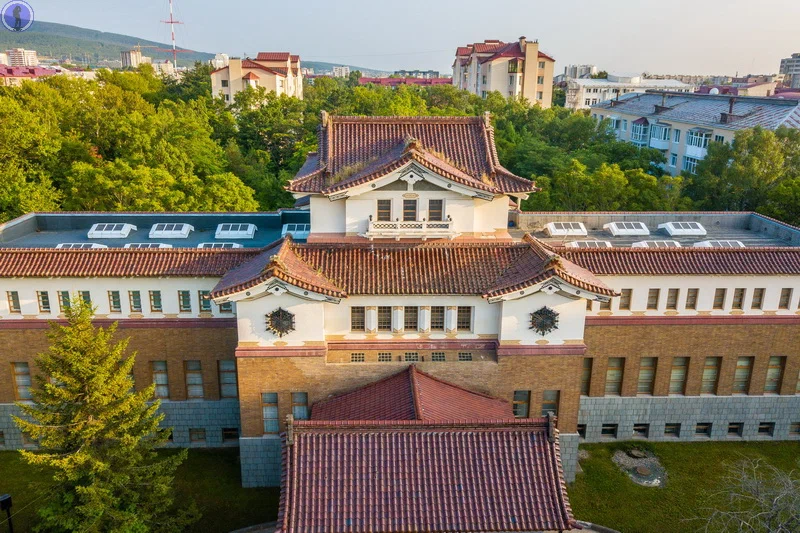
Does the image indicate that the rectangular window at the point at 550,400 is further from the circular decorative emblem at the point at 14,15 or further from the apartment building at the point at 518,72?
the apartment building at the point at 518,72

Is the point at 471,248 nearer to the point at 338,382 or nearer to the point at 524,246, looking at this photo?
the point at 524,246

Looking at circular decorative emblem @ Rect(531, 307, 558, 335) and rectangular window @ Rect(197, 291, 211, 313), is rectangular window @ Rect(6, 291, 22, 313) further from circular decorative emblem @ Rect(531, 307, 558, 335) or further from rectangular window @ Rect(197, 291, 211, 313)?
circular decorative emblem @ Rect(531, 307, 558, 335)

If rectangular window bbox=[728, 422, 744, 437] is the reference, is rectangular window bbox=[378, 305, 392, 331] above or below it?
above

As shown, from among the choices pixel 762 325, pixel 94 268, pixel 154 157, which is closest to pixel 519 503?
pixel 762 325

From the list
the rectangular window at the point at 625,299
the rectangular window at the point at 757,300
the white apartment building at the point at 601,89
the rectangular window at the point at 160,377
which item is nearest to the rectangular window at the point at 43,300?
the rectangular window at the point at 160,377

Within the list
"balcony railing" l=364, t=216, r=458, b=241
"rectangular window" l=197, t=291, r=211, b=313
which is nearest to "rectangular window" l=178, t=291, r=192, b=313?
"rectangular window" l=197, t=291, r=211, b=313
